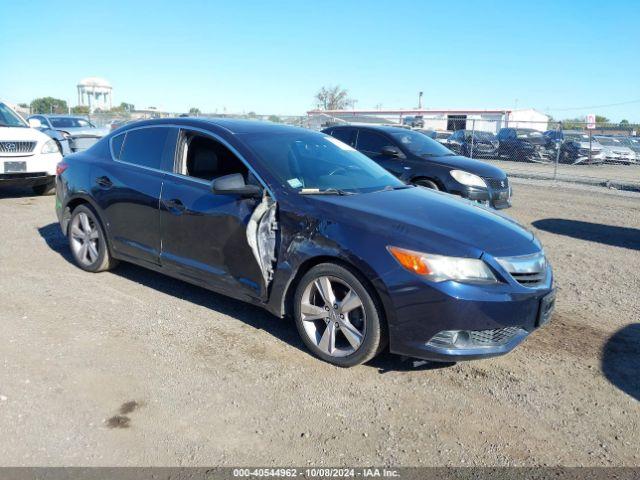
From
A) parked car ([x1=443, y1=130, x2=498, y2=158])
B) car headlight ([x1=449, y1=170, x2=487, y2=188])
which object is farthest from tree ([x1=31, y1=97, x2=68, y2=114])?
car headlight ([x1=449, y1=170, x2=487, y2=188])

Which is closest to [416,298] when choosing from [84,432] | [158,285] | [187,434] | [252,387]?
[252,387]

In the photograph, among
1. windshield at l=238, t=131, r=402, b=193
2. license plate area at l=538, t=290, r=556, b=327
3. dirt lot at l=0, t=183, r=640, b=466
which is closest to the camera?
dirt lot at l=0, t=183, r=640, b=466

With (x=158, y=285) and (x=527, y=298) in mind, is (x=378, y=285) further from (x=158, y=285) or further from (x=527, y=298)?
(x=158, y=285)

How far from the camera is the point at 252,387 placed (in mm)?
3637

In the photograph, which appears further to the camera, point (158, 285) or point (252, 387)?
point (158, 285)

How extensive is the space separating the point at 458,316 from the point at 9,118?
9.94 m

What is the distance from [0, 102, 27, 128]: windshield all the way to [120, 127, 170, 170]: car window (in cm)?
604

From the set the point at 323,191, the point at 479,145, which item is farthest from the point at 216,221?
the point at 479,145

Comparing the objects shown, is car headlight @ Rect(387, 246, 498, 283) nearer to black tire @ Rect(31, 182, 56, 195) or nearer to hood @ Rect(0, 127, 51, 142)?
hood @ Rect(0, 127, 51, 142)

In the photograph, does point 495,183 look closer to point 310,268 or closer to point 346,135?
point 346,135

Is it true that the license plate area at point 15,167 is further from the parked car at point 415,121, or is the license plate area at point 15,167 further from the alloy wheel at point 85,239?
the parked car at point 415,121

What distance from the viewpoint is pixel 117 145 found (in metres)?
5.61

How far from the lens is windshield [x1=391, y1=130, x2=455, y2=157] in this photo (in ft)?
33.3

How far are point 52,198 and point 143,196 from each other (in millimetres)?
6550
